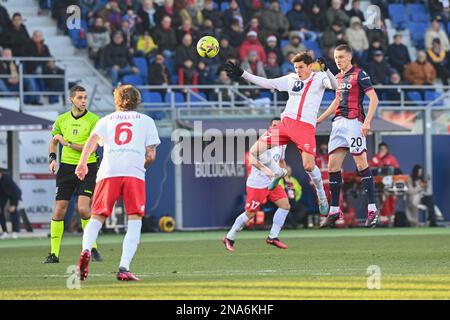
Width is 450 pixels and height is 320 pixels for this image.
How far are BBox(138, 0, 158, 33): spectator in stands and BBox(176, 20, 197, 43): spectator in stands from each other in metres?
0.68

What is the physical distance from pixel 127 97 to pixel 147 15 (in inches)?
739

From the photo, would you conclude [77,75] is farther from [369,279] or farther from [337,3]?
[369,279]

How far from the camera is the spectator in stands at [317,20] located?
33.9 m

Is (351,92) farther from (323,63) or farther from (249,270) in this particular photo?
(249,270)

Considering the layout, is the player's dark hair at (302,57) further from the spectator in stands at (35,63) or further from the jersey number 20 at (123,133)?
the spectator in stands at (35,63)

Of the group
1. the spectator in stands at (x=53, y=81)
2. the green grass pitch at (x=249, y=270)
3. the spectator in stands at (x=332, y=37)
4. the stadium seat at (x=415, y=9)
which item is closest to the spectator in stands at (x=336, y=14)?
the spectator in stands at (x=332, y=37)

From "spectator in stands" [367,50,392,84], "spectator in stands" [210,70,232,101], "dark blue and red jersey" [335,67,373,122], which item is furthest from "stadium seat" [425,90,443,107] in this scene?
"dark blue and red jersey" [335,67,373,122]

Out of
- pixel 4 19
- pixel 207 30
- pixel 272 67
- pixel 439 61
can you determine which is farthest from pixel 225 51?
pixel 439 61

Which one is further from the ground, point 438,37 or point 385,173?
point 438,37

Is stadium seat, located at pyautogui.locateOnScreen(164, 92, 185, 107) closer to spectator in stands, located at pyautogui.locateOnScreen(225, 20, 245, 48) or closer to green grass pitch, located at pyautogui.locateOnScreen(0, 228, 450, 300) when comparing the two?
spectator in stands, located at pyautogui.locateOnScreen(225, 20, 245, 48)

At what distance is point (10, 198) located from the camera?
2652 cm

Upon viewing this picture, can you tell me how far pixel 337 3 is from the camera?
3416cm

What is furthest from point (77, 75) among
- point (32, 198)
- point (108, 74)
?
point (32, 198)

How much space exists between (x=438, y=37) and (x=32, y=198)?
1345 cm
